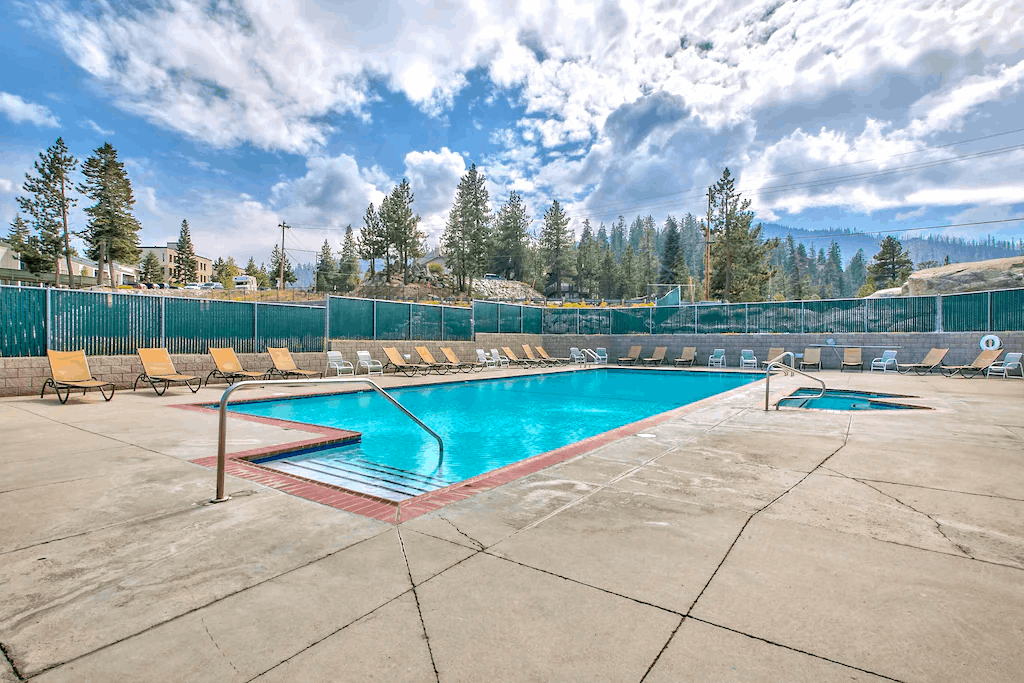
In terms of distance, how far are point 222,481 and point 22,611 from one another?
1.38 meters

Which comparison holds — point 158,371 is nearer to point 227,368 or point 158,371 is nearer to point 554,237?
point 227,368

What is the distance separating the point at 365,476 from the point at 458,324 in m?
14.8

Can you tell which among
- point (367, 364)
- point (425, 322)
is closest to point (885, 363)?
point (425, 322)

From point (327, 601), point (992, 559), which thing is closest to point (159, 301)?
point (327, 601)

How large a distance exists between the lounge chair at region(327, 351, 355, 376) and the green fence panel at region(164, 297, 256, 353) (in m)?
2.05

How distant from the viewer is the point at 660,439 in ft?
18.1

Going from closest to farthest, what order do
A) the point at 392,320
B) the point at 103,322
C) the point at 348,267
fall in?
1. the point at 103,322
2. the point at 392,320
3. the point at 348,267

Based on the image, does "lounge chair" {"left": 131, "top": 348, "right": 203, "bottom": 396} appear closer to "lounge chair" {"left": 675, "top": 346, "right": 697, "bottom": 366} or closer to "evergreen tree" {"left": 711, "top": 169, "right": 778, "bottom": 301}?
"lounge chair" {"left": 675, "top": 346, "right": 697, "bottom": 366}

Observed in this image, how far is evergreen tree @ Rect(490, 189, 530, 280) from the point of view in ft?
175

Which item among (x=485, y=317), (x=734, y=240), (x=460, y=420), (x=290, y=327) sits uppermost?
(x=734, y=240)

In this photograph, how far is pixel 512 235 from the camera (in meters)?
53.7

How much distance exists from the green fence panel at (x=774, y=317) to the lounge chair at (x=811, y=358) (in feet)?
5.03

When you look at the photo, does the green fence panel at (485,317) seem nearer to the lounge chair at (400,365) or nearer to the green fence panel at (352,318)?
the lounge chair at (400,365)

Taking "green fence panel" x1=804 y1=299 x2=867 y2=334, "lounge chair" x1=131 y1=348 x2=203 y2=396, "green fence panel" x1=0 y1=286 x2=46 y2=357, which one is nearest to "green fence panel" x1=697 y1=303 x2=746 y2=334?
"green fence panel" x1=804 y1=299 x2=867 y2=334
